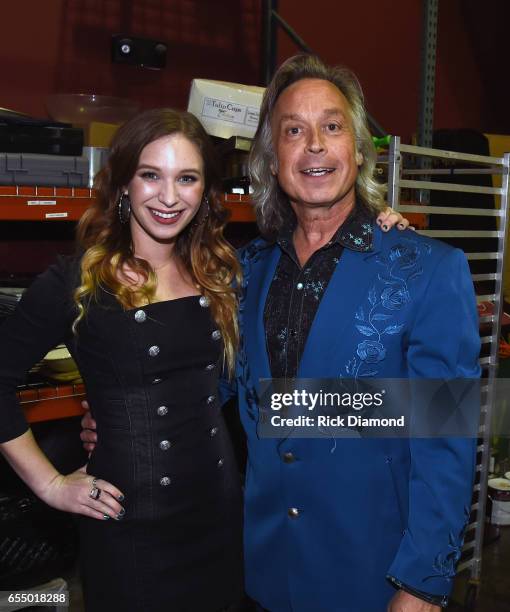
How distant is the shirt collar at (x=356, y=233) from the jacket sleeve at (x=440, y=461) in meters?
0.21

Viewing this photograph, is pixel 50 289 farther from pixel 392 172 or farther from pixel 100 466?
pixel 392 172

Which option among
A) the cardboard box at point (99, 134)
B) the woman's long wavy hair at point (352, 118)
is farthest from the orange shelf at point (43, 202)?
the cardboard box at point (99, 134)

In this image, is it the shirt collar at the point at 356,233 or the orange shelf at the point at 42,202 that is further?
the orange shelf at the point at 42,202

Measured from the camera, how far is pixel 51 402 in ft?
8.12

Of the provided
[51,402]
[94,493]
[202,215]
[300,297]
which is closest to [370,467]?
[300,297]

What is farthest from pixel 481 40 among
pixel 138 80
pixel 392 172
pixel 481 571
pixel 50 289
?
pixel 50 289

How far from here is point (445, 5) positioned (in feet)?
16.8

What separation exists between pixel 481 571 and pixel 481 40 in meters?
3.90

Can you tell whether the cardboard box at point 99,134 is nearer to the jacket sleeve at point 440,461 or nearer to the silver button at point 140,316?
the silver button at point 140,316

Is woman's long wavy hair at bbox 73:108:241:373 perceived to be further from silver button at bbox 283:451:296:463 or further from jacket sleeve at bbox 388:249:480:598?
jacket sleeve at bbox 388:249:480:598

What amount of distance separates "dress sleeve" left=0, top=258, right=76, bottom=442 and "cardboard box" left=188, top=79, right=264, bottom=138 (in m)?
1.34

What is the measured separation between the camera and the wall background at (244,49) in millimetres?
3373

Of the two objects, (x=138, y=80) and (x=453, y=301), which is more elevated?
(x=138, y=80)

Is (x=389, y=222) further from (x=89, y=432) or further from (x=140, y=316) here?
(x=89, y=432)
